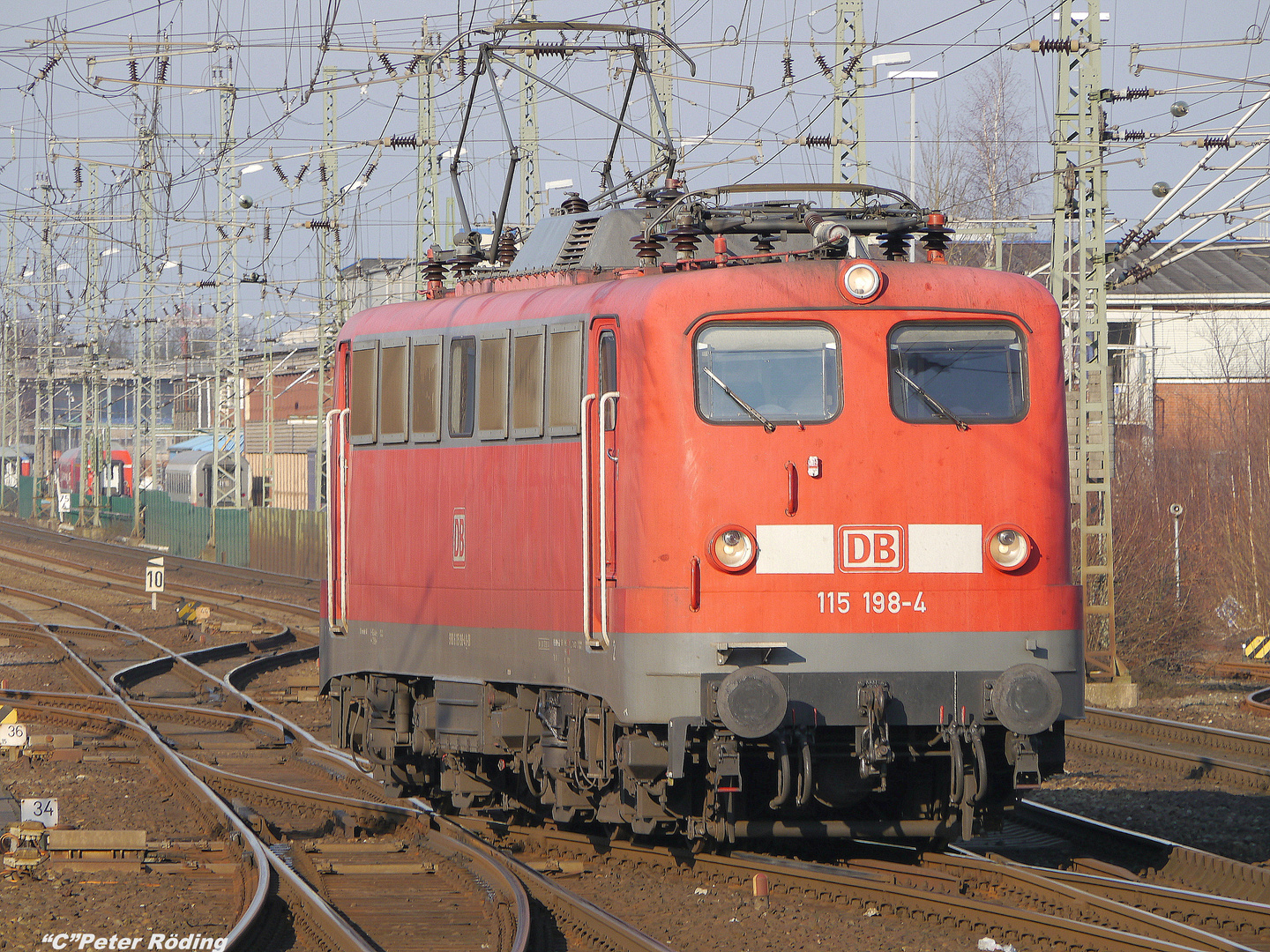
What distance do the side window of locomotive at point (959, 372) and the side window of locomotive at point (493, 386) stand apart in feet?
8.68

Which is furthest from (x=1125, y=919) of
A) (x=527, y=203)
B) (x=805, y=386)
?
(x=527, y=203)

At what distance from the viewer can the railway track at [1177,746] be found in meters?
14.2

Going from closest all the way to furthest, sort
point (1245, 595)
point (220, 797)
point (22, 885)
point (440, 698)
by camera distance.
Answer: point (22, 885) < point (440, 698) < point (220, 797) < point (1245, 595)

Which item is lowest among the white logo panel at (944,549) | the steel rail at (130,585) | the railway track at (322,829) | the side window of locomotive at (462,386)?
the railway track at (322,829)

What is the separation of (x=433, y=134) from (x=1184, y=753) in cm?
2441

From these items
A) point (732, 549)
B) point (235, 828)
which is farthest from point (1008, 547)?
point (235, 828)

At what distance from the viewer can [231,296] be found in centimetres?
4391

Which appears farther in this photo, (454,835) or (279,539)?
(279,539)

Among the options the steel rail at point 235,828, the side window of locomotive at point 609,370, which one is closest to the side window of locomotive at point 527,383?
the side window of locomotive at point 609,370

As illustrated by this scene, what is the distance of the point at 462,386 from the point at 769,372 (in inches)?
101

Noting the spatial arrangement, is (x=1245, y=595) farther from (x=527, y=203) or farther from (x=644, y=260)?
(x=644, y=260)

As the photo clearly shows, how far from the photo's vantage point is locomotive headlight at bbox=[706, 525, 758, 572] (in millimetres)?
8883

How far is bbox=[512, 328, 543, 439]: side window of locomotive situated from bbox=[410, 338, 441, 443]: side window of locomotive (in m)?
0.99

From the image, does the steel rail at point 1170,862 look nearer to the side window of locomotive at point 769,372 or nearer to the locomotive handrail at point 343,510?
the side window of locomotive at point 769,372
